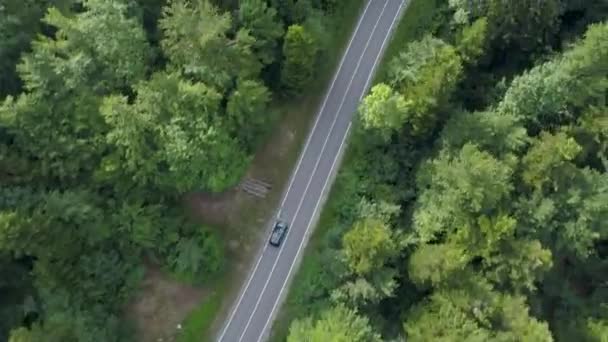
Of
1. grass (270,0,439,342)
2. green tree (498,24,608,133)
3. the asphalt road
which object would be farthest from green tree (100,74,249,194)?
green tree (498,24,608,133)

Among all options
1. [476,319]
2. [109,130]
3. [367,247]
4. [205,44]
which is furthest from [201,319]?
[205,44]

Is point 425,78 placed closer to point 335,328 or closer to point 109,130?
point 335,328

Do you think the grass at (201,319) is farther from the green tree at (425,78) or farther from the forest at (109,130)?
the green tree at (425,78)

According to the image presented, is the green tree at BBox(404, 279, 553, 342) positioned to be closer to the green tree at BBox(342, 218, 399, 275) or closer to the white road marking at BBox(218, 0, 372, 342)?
the green tree at BBox(342, 218, 399, 275)

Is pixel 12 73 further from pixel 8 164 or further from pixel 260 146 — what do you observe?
pixel 260 146

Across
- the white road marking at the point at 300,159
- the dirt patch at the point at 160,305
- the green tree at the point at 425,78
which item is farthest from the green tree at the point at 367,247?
the dirt patch at the point at 160,305

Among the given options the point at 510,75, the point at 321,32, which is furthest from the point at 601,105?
the point at 321,32
